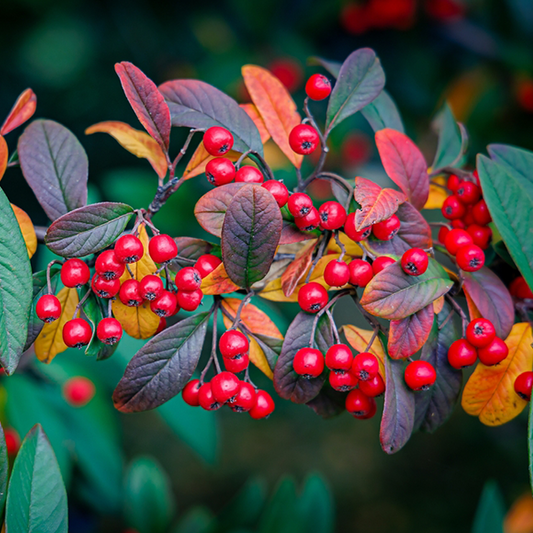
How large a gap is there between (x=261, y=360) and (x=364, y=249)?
0.83ft

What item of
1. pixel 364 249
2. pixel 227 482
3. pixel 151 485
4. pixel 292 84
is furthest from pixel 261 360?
pixel 227 482

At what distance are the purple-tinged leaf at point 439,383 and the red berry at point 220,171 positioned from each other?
1.45 feet

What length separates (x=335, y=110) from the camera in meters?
0.87

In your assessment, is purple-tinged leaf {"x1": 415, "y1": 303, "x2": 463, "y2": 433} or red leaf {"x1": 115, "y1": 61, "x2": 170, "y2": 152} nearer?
red leaf {"x1": 115, "y1": 61, "x2": 170, "y2": 152}

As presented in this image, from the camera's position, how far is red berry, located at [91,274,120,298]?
728 millimetres

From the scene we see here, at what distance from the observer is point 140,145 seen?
876 millimetres

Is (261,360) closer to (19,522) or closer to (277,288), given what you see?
(277,288)

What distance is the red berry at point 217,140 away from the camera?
0.77 metres

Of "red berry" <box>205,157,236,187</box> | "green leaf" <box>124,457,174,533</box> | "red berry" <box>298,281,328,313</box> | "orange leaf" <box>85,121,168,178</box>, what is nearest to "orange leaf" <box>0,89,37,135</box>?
"orange leaf" <box>85,121,168,178</box>

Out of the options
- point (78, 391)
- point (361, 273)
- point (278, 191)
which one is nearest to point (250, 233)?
point (278, 191)

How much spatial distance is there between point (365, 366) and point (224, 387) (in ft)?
0.72

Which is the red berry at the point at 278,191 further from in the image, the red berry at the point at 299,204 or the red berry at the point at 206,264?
the red berry at the point at 206,264

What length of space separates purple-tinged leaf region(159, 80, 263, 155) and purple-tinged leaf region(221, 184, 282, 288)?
0.61 ft

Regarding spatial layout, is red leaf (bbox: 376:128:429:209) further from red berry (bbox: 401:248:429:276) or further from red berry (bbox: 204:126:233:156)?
red berry (bbox: 204:126:233:156)
